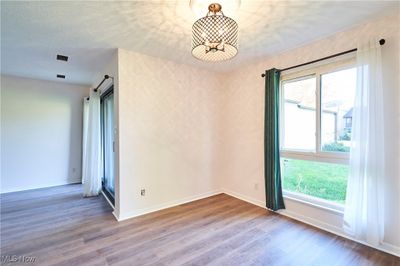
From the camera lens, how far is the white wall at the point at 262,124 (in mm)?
1997

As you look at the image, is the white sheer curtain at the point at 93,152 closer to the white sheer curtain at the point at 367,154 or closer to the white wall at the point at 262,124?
the white wall at the point at 262,124

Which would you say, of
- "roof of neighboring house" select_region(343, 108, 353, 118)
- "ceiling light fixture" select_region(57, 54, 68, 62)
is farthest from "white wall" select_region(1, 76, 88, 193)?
"roof of neighboring house" select_region(343, 108, 353, 118)

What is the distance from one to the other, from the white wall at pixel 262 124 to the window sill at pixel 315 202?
0.05 meters

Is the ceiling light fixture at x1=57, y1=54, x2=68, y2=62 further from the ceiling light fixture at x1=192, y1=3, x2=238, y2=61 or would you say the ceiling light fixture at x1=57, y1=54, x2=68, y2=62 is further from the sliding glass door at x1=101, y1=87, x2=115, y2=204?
the ceiling light fixture at x1=192, y1=3, x2=238, y2=61

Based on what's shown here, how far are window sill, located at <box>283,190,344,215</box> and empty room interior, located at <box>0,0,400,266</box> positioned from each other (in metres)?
0.02

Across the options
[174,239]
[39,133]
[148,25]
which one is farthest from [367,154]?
[39,133]

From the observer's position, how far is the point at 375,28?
2.12 meters

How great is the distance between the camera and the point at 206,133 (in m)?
3.82

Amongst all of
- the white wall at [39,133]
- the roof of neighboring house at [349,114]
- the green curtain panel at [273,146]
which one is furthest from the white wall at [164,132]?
the white wall at [39,133]

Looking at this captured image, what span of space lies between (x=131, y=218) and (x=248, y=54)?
3094 millimetres

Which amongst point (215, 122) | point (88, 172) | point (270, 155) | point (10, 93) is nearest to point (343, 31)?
point (270, 155)

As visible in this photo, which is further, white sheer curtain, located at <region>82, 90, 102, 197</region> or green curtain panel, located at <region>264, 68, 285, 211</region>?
white sheer curtain, located at <region>82, 90, 102, 197</region>

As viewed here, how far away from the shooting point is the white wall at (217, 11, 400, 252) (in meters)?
2.00

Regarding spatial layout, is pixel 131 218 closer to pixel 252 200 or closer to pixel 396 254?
pixel 252 200
